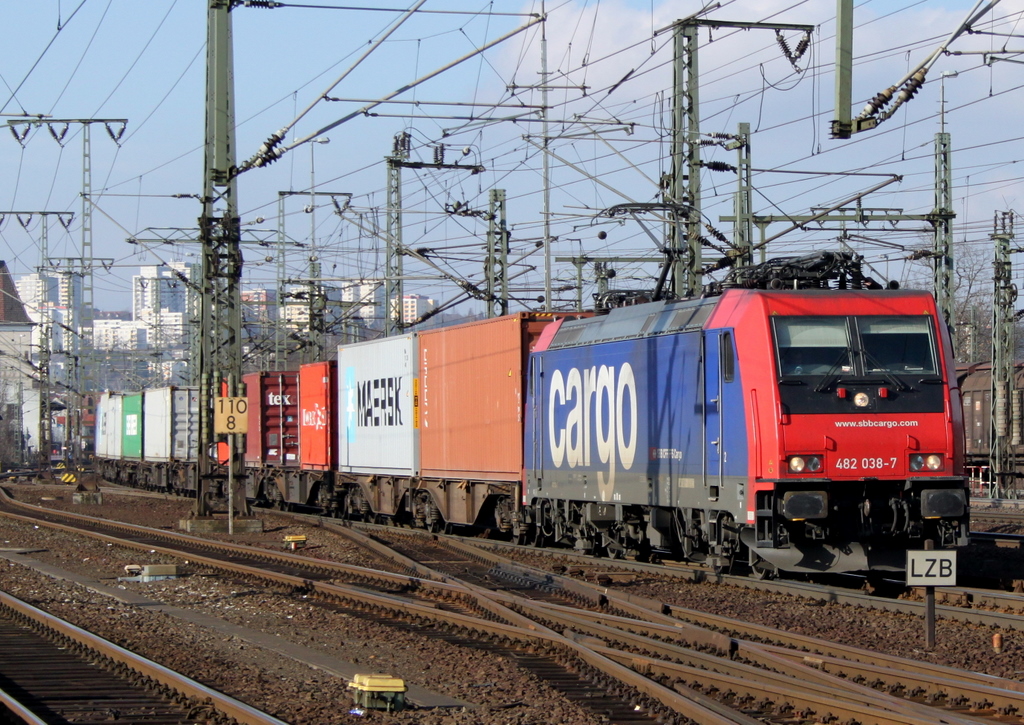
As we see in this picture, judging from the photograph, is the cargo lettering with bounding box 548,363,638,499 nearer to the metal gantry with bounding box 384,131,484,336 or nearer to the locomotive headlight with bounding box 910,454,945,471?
the locomotive headlight with bounding box 910,454,945,471

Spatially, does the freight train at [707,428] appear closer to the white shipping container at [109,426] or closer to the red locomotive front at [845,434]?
the red locomotive front at [845,434]

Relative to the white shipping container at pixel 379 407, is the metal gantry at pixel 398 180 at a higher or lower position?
higher

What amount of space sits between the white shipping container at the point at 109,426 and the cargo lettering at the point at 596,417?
38716 millimetres

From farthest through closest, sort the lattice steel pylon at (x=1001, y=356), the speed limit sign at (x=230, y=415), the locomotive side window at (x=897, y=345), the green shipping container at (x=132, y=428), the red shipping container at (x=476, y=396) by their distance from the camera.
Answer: the green shipping container at (x=132, y=428), the lattice steel pylon at (x=1001, y=356), the speed limit sign at (x=230, y=415), the red shipping container at (x=476, y=396), the locomotive side window at (x=897, y=345)

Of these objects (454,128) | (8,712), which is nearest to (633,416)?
(8,712)

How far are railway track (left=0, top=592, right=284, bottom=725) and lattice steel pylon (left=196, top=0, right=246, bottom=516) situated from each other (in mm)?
12645

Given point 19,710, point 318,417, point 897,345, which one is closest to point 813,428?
point 897,345

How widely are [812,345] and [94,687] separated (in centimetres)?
805

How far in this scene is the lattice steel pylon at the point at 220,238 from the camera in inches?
945

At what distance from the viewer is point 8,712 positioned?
8.63m

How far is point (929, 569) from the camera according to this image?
34.0 feet

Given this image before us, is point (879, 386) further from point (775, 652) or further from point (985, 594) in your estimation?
point (775, 652)

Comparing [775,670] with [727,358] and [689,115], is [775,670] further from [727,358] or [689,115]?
[689,115]

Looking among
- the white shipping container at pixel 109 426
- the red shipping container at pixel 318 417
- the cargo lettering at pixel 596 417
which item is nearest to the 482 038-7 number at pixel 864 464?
the cargo lettering at pixel 596 417
